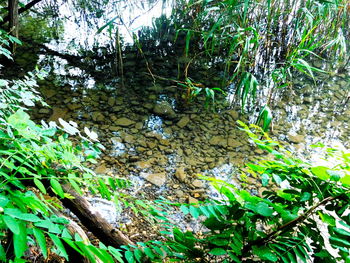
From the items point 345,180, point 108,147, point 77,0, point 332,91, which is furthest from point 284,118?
point 77,0

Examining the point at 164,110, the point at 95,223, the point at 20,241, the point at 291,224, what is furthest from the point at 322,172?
the point at 164,110

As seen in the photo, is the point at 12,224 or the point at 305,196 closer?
the point at 12,224

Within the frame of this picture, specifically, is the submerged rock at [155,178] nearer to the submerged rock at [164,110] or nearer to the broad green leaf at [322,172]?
the submerged rock at [164,110]

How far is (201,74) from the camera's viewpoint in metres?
3.88

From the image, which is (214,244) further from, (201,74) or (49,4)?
(49,4)

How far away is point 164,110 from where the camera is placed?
323 centimetres

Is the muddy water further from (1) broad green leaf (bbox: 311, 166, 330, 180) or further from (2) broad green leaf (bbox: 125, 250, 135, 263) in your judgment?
(1) broad green leaf (bbox: 311, 166, 330, 180)

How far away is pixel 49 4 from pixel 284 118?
4.46m

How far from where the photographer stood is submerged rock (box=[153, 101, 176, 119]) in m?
3.16

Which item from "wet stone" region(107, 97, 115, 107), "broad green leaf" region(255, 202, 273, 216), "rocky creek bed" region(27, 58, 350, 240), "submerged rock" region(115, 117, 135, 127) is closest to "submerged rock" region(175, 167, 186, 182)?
"rocky creek bed" region(27, 58, 350, 240)

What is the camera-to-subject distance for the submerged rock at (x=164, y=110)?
10.4ft

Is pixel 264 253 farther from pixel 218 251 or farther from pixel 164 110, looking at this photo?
pixel 164 110

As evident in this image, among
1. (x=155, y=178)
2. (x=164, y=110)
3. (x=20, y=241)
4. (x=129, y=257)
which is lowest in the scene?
(x=155, y=178)

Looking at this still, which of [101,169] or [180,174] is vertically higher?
[101,169]
